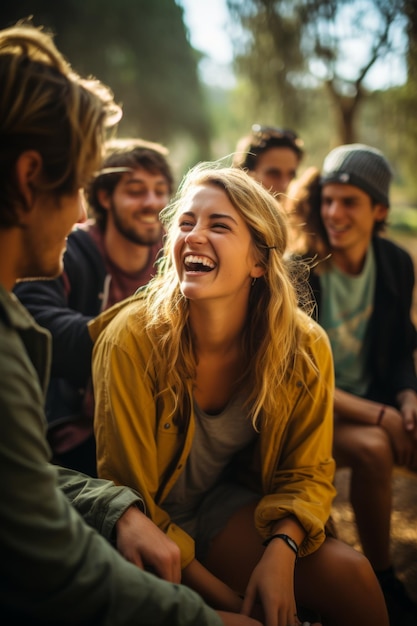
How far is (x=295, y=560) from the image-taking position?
1817 mm

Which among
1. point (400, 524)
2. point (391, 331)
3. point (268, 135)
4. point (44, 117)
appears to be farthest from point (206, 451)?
point (268, 135)

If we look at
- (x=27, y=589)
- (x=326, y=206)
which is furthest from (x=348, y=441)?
(x=27, y=589)

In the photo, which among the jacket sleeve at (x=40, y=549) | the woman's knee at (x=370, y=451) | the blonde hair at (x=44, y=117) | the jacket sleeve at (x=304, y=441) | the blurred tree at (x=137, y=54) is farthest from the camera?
the blurred tree at (x=137, y=54)

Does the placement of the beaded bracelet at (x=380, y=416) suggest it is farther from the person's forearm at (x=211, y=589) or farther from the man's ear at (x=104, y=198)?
the man's ear at (x=104, y=198)

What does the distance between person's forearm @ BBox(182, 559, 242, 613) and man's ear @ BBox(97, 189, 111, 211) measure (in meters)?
2.48

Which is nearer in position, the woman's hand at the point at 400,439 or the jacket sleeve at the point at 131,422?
the jacket sleeve at the point at 131,422

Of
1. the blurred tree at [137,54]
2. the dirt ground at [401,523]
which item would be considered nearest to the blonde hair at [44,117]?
the dirt ground at [401,523]

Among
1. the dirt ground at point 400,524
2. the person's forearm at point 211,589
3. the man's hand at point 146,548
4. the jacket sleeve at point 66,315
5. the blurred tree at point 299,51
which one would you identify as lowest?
the dirt ground at point 400,524

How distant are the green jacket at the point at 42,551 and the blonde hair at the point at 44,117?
343mm

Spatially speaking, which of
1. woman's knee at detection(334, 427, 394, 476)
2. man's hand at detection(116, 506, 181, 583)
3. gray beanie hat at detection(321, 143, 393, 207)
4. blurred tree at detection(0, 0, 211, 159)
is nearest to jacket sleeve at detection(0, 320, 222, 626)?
man's hand at detection(116, 506, 181, 583)

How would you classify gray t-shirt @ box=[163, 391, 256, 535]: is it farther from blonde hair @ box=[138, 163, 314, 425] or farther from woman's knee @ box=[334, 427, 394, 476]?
woman's knee @ box=[334, 427, 394, 476]

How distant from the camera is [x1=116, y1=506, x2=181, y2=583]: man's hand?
5.02 feet

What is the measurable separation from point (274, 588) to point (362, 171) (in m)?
2.54

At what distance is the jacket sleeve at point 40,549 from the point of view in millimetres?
1059
